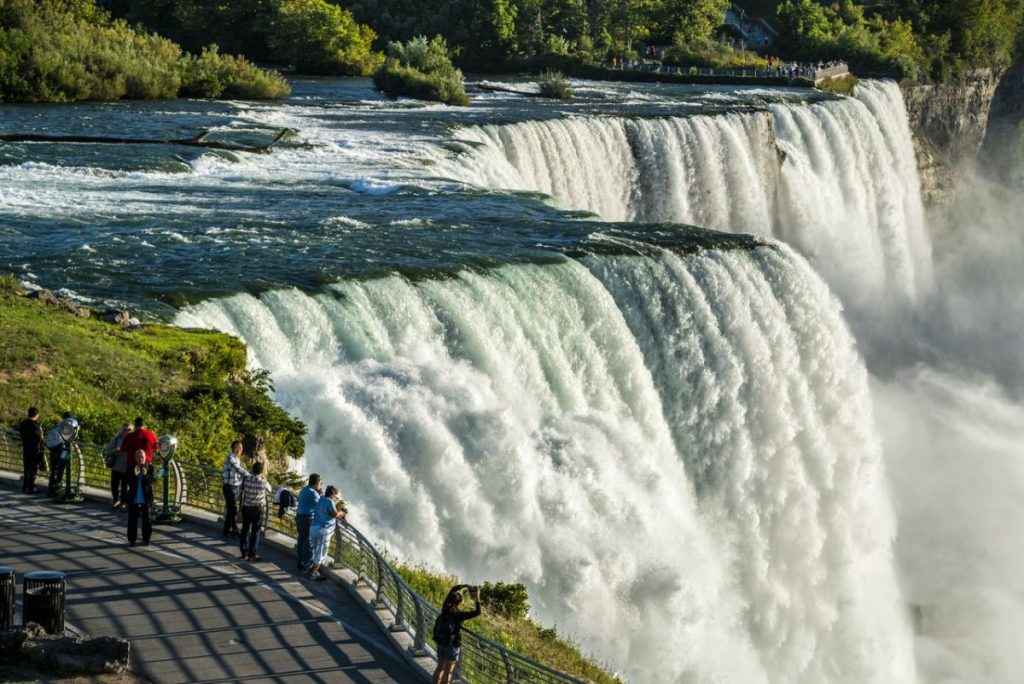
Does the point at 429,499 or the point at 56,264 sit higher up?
the point at 56,264

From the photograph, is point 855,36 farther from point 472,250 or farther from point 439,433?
point 439,433

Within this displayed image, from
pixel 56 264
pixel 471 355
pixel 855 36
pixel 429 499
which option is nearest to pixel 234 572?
pixel 429 499

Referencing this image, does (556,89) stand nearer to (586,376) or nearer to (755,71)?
(755,71)

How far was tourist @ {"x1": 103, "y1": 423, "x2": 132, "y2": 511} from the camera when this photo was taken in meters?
19.3

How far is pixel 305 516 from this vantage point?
59.5 ft

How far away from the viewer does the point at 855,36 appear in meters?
85.1

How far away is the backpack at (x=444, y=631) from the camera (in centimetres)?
1530

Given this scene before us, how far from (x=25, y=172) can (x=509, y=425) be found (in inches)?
830

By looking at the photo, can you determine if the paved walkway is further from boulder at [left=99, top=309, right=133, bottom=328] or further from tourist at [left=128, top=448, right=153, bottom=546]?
boulder at [left=99, top=309, right=133, bottom=328]

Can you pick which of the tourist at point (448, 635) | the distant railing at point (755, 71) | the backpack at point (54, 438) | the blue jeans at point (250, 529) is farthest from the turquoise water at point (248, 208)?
the distant railing at point (755, 71)

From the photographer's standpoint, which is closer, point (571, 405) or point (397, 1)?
point (571, 405)

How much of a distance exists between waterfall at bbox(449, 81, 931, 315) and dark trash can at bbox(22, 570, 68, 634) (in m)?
29.6

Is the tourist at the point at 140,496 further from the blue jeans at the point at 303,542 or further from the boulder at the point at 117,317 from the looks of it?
the boulder at the point at 117,317

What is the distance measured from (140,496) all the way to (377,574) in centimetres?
315
